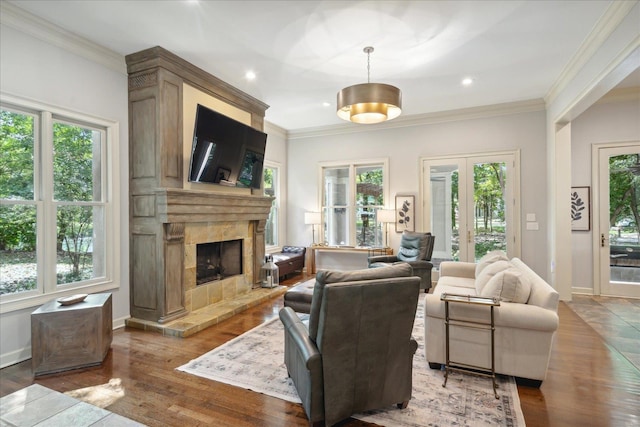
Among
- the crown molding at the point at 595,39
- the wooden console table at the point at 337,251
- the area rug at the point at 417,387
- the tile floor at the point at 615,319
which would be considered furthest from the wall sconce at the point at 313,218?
the crown molding at the point at 595,39

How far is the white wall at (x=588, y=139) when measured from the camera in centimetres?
505

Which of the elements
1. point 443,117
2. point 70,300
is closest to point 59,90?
point 70,300

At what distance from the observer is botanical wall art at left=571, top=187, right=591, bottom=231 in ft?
17.1

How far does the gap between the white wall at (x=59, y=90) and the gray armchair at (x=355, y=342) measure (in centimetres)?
280

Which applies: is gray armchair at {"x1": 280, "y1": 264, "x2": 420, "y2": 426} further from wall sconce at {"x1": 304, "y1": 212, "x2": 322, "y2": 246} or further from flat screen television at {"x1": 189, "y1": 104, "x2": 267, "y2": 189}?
wall sconce at {"x1": 304, "y1": 212, "x2": 322, "y2": 246}

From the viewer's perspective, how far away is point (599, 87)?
349 centimetres

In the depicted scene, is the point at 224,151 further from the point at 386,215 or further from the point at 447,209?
the point at 447,209

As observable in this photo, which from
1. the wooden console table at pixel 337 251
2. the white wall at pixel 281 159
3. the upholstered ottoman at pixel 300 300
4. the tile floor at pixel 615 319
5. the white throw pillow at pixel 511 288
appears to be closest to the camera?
the white throw pillow at pixel 511 288

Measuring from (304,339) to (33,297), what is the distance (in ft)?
9.31

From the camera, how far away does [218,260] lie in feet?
16.1

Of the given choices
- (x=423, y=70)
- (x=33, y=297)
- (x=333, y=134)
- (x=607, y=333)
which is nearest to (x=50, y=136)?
(x=33, y=297)

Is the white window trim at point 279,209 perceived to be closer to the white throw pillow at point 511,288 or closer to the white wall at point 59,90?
the white wall at point 59,90

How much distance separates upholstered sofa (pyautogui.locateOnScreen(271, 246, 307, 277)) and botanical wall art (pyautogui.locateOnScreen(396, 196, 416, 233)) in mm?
2109

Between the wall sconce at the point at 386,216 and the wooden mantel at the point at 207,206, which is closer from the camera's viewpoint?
the wooden mantel at the point at 207,206
